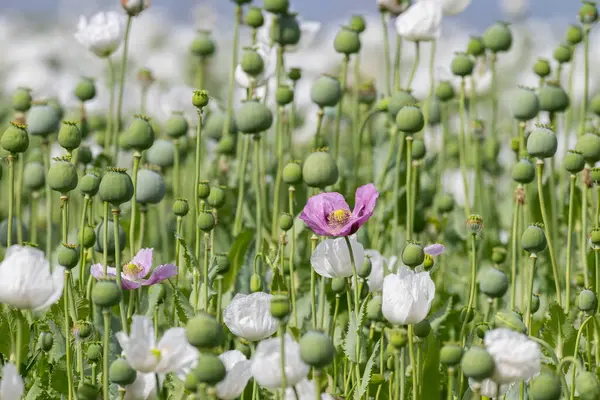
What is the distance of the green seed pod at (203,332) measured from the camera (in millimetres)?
855

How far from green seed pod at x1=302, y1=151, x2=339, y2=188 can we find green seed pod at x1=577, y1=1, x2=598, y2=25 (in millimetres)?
714

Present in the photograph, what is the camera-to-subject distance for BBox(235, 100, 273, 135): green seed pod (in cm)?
148

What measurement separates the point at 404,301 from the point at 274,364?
7.7 inches

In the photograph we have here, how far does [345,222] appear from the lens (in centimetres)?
117

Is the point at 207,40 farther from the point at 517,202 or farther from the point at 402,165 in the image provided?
the point at 517,202

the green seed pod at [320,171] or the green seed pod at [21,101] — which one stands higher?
the green seed pod at [21,101]

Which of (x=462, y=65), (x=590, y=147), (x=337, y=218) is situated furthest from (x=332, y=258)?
(x=462, y=65)

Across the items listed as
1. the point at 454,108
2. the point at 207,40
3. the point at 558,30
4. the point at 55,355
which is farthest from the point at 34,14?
the point at 55,355

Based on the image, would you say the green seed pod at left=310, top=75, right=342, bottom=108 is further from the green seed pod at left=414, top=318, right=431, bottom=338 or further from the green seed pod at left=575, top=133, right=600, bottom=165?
the green seed pod at left=414, top=318, right=431, bottom=338

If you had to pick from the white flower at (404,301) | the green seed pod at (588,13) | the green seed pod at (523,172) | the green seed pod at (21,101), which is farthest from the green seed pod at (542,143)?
the green seed pod at (21,101)

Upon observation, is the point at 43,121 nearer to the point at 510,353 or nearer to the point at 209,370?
the point at 209,370

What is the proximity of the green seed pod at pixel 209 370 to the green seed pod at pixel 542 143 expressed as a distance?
2.02 ft

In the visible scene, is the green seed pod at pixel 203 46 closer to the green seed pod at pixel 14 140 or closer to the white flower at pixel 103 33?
the white flower at pixel 103 33

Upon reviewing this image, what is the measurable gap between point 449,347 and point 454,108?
310 centimetres
